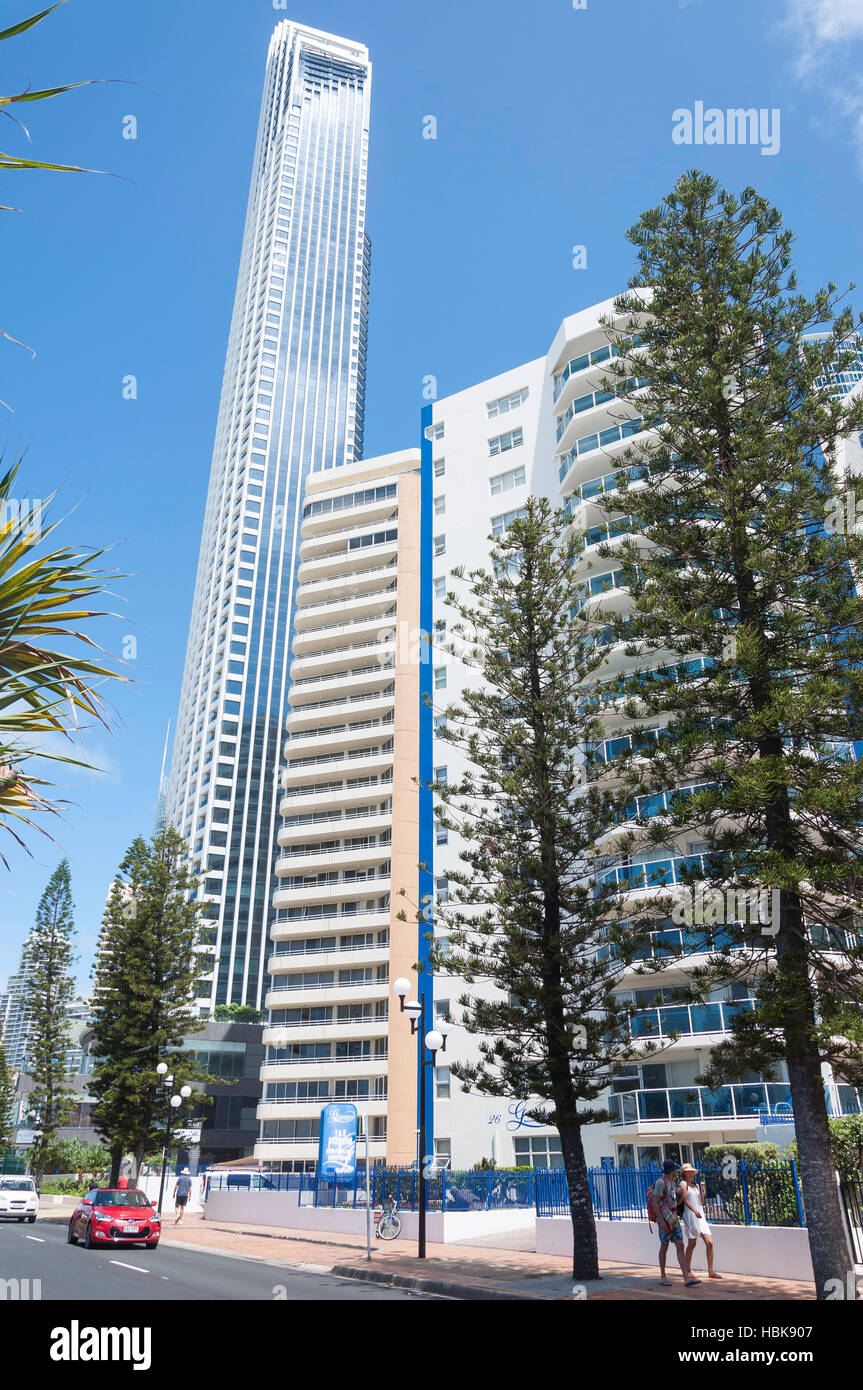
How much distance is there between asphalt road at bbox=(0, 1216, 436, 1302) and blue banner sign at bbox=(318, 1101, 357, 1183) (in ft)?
17.7

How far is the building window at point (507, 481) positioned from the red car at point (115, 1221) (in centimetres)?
3842

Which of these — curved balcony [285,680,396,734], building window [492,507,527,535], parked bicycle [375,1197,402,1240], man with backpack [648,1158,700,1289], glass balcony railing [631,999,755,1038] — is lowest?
parked bicycle [375,1197,402,1240]

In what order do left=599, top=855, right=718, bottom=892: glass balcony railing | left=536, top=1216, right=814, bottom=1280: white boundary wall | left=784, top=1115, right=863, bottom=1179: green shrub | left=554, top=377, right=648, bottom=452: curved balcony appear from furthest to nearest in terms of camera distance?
left=554, top=377, right=648, bottom=452: curved balcony < left=599, top=855, right=718, bottom=892: glass balcony railing < left=784, top=1115, right=863, bottom=1179: green shrub < left=536, top=1216, right=814, bottom=1280: white boundary wall

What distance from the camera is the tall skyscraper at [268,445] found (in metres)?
110

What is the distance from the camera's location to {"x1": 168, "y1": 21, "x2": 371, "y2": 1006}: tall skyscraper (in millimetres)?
110062

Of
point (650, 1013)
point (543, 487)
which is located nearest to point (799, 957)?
point (650, 1013)

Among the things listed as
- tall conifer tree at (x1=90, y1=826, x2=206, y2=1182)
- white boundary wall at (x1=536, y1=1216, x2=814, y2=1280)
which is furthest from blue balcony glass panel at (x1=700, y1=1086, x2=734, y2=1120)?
tall conifer tree at (x1=90, y1=826, x2=206, y2=1182)

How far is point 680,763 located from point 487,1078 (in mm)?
7376

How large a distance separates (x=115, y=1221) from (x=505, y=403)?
146ft

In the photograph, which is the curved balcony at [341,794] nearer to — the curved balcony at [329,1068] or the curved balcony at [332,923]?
the curved balcony at [332,923]

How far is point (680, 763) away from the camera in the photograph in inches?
623

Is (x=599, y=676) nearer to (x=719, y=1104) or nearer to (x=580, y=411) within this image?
(x=580, y=411)

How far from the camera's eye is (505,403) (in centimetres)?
5428

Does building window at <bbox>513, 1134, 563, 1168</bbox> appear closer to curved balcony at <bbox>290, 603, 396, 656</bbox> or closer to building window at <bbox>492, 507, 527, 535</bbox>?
building window at <bbox>492, 507, 527, 535</bbox>
